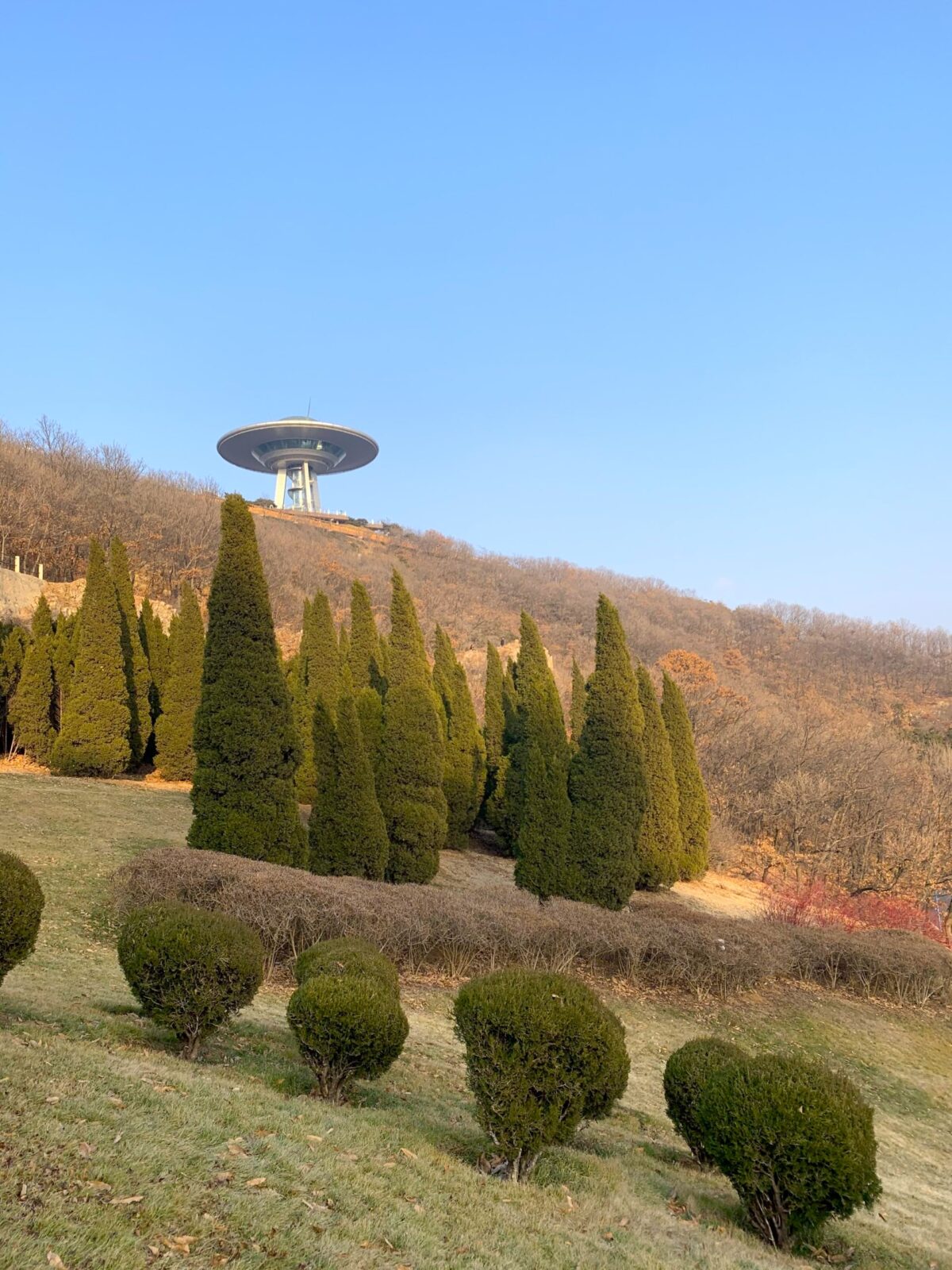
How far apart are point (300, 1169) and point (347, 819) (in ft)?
32.3

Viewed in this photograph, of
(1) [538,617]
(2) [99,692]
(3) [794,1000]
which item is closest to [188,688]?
(2) [99,692]

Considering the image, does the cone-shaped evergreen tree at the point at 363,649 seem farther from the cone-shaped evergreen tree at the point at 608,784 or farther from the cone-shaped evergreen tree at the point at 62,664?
the cone-shaped evergreen tree at the point at 608,784

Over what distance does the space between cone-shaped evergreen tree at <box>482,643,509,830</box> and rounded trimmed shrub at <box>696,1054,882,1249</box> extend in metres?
19.1

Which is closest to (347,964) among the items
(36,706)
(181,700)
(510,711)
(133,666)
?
(181,700)

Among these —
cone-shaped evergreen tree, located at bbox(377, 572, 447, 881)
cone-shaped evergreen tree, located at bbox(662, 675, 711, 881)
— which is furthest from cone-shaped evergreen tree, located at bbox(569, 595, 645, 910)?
cone-shaped evergreen tree, located at bbox(662, 675, 711, 881)

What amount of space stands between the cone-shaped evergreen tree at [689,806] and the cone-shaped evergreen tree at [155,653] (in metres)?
15.2

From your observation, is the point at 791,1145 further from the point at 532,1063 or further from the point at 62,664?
the point at 62,664

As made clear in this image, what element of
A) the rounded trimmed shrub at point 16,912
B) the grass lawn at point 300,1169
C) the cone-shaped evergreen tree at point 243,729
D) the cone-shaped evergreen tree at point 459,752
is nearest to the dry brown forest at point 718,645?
the cone-shaped evergreen tree at point 459,752

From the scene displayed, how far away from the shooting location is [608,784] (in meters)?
17.6

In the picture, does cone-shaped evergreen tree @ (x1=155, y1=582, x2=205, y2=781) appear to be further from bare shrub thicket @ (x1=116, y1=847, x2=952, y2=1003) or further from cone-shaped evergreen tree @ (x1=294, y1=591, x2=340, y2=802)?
bare shrub thicket @ (x1=116, y1=847, x2=952, y2=1003)

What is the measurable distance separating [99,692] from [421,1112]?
18613 millimetres

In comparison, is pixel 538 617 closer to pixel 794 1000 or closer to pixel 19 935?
pixel 794 1000

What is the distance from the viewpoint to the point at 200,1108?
5211 mm

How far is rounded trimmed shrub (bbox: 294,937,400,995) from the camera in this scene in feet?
23.1
